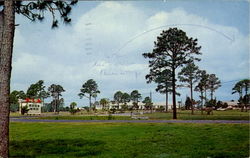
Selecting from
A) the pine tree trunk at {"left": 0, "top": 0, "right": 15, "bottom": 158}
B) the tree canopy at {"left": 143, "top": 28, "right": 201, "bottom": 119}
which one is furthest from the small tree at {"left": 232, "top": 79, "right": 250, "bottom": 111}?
the pine tree trunk at {"left": 0, "top": 0, "right": 15, "bottom": 158}

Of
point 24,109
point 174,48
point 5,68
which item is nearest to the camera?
point 5,68

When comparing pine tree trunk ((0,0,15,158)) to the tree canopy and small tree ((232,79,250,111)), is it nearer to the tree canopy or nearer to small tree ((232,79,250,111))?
the tree canopy

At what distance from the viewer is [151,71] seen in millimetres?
36469

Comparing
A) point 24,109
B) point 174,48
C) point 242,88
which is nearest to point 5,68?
point 174,48

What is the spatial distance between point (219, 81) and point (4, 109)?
253ft

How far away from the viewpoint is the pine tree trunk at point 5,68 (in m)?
8.24

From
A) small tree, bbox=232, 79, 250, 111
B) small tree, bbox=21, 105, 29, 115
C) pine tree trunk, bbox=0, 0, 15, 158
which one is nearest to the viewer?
pine tree trunk, bbox=0, 0, 15, 158

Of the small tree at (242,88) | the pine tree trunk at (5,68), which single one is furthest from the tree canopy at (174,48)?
the small tree at (242,88)

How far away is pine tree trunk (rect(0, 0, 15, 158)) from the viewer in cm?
824

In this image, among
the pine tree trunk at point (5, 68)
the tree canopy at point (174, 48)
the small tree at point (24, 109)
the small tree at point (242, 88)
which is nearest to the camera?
the pine tree trunk at point (5, 68)

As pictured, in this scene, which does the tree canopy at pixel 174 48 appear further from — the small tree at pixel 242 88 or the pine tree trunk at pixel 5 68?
the small tree at pixel 242 88

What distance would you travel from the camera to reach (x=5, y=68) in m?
8.38

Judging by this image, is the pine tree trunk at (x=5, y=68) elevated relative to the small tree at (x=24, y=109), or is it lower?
elevated

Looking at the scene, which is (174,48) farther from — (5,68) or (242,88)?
(242,88)
